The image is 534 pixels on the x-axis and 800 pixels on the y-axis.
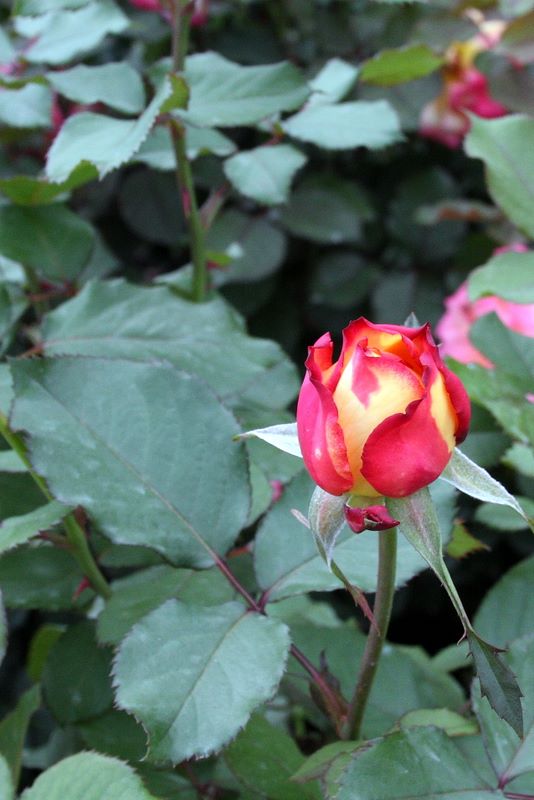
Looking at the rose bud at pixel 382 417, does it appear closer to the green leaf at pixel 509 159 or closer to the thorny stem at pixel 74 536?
the thorny stem at pixel 74 536

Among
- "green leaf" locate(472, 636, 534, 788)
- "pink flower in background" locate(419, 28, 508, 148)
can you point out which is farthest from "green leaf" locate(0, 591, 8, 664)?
"pink flower in background" locate(419, 28, 508, 148)

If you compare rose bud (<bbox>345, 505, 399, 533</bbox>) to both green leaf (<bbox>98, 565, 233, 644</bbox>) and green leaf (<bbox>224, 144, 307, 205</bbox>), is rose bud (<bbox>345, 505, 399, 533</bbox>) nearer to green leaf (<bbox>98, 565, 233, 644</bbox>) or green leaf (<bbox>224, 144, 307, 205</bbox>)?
green leaf (<bbox>98, 565, 233, 644</bbox>)

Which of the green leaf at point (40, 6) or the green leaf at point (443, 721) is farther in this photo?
the green leaf at point (40, 6)

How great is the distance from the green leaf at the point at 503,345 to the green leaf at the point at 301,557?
35cm

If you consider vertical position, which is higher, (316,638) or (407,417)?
(407,417)

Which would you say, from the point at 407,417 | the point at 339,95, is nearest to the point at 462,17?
the point at 339,95

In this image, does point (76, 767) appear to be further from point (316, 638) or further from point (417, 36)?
point (417, 36)

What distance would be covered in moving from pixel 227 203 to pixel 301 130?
0.62m

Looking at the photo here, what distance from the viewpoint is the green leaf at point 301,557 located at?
516 millimetres

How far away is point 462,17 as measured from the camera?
4.21 ft

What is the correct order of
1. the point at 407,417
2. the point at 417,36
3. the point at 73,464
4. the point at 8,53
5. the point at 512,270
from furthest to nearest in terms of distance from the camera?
1. the point at 417,36
2. the point at 8,53
3. the point at 512,270
4. the point at 73,464
5. the point at 407,417

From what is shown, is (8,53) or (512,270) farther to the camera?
(8,53)

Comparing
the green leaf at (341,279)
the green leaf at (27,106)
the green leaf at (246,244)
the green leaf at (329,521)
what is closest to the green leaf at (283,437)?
the green leaf at (329,521)

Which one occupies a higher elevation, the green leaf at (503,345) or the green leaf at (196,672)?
the green leaf at (196,672)
